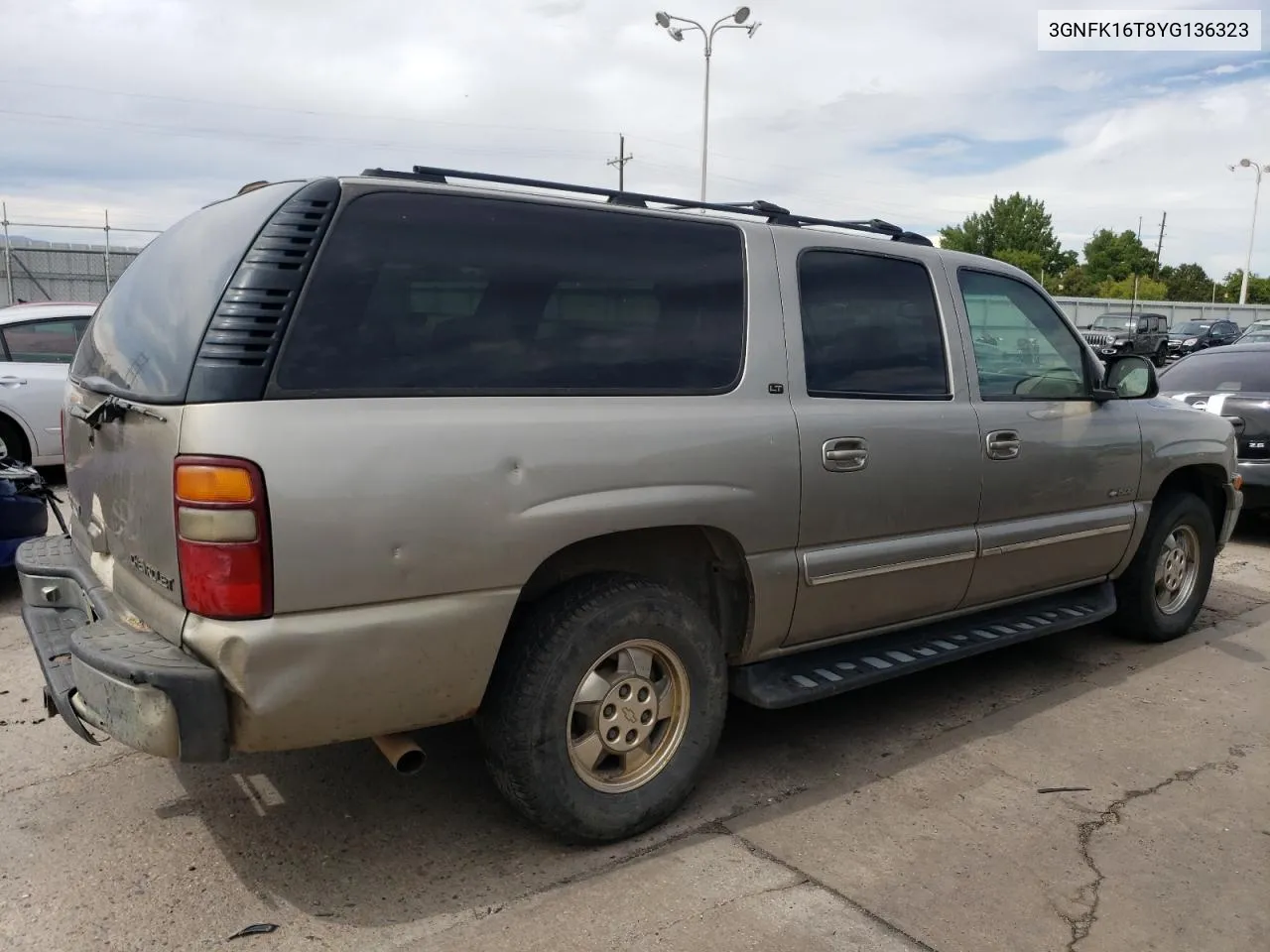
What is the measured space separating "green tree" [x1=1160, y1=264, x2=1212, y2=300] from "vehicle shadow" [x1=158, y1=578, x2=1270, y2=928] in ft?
277

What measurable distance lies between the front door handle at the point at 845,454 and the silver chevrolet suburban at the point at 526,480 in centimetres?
1

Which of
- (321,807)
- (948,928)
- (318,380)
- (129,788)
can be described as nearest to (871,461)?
(948,928)

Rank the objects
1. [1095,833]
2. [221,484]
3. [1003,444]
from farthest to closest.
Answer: [1003,444], [1095,833], [221,484]

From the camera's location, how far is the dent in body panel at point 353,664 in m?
2.46

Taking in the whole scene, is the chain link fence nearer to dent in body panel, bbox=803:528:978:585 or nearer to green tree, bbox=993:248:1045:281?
dent in body panel, bbox=803:528:978:585

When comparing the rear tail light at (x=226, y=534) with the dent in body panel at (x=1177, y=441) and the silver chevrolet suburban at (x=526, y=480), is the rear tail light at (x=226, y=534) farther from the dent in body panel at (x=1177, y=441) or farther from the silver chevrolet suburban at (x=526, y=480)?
the dent in body panel at (x=1177, y=441)

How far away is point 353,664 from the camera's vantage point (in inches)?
101

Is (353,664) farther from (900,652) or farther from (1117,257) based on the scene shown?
(1117,257)

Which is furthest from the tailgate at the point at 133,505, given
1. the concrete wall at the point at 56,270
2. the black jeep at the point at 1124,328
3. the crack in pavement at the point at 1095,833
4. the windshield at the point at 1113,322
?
the windshield at the point at 1113,322

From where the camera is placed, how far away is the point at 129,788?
343 cm

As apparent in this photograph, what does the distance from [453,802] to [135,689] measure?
1.28m

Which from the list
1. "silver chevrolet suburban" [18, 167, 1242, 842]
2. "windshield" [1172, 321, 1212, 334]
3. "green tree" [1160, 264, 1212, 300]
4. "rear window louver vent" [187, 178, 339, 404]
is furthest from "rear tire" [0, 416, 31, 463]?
"green tree" [1160, 264, 1212, 300]

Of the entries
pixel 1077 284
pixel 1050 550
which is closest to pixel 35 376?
pixel 1050 550

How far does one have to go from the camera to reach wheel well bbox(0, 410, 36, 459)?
27.3 ft
